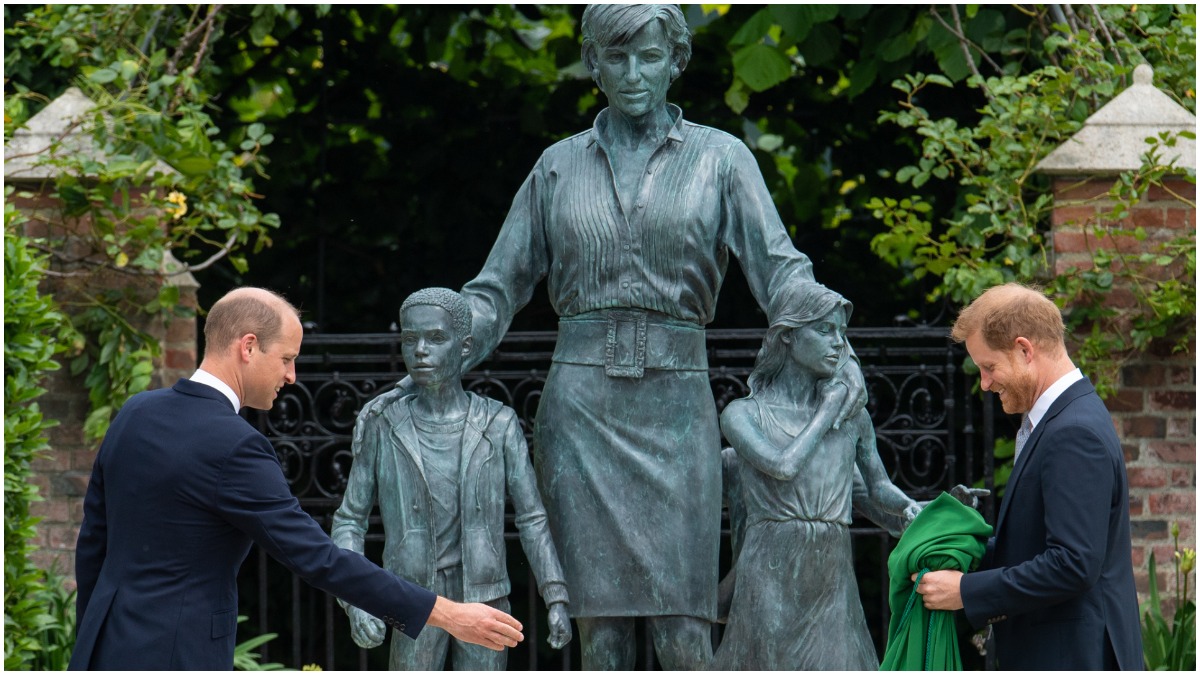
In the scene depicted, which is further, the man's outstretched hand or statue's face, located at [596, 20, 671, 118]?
statue's face, located at [596, 20, 671, 118]

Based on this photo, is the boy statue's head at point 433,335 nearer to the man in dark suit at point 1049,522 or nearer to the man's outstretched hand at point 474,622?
the man's outstretched hand at point 474,622

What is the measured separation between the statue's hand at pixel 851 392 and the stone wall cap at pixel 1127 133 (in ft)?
8.23

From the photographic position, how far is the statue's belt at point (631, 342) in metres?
3.96

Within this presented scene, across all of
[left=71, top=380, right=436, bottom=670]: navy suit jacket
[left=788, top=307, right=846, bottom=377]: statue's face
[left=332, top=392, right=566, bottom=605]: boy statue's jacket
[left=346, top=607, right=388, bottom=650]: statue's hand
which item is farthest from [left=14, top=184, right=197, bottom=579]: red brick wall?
[left=788, top=307, right=846, bottom=377]: statue's face

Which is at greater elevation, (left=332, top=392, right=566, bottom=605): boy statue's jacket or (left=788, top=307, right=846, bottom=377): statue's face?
(left=788, top=307, right=846, bottom=377): statue's face

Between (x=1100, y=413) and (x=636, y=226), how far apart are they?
1.21m

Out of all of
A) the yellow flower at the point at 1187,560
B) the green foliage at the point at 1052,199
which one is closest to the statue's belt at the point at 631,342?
the yellow flower at the point at 1187,560

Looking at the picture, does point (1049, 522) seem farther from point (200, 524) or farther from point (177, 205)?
point (177, 205)

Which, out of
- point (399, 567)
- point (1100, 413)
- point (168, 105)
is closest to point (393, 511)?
point (399, 567)

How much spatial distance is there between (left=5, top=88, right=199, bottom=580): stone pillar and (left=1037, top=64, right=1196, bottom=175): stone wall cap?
3.45m

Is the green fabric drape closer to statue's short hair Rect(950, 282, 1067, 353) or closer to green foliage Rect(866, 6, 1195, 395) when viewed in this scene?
statue's short hair Rect(950, 282, 1067, 353)

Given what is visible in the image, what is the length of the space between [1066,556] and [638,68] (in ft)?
5.05

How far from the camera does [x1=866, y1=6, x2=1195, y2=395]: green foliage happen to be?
19.3 ft

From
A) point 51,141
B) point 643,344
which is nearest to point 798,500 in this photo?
point 643,344
